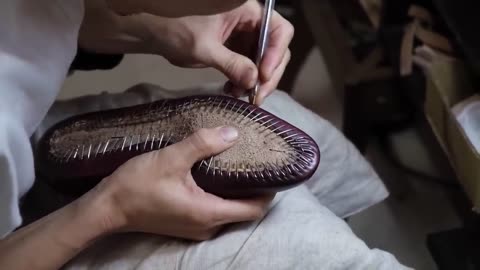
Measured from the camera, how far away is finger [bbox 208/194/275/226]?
0.63 metres

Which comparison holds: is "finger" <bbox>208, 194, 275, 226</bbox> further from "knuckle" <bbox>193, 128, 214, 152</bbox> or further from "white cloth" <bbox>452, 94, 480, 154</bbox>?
"white cloth" <bbox>452, 94, 480, 154</bbox>

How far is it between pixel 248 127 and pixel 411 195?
0.74m

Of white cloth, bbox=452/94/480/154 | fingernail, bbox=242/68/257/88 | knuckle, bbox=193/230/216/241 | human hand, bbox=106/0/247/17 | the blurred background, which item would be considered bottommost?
the blurred background

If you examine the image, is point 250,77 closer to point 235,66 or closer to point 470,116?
point 235,66

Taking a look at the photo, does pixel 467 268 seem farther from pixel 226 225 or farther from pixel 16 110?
pixel 16 110

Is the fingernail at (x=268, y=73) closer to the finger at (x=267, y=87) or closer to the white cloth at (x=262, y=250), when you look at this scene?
the finger at (x=267, y=87)

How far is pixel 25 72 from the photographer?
62cm

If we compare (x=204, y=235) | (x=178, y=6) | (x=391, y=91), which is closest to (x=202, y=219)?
(x=204, y=235)

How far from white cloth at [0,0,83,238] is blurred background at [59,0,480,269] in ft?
1.79

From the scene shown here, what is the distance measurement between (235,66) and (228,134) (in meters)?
0.13

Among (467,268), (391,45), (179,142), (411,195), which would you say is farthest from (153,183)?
(411,195)

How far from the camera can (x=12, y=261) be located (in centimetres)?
62

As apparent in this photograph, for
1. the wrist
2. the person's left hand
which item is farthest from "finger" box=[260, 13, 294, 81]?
the wrist

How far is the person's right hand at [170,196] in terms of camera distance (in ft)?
2.03
